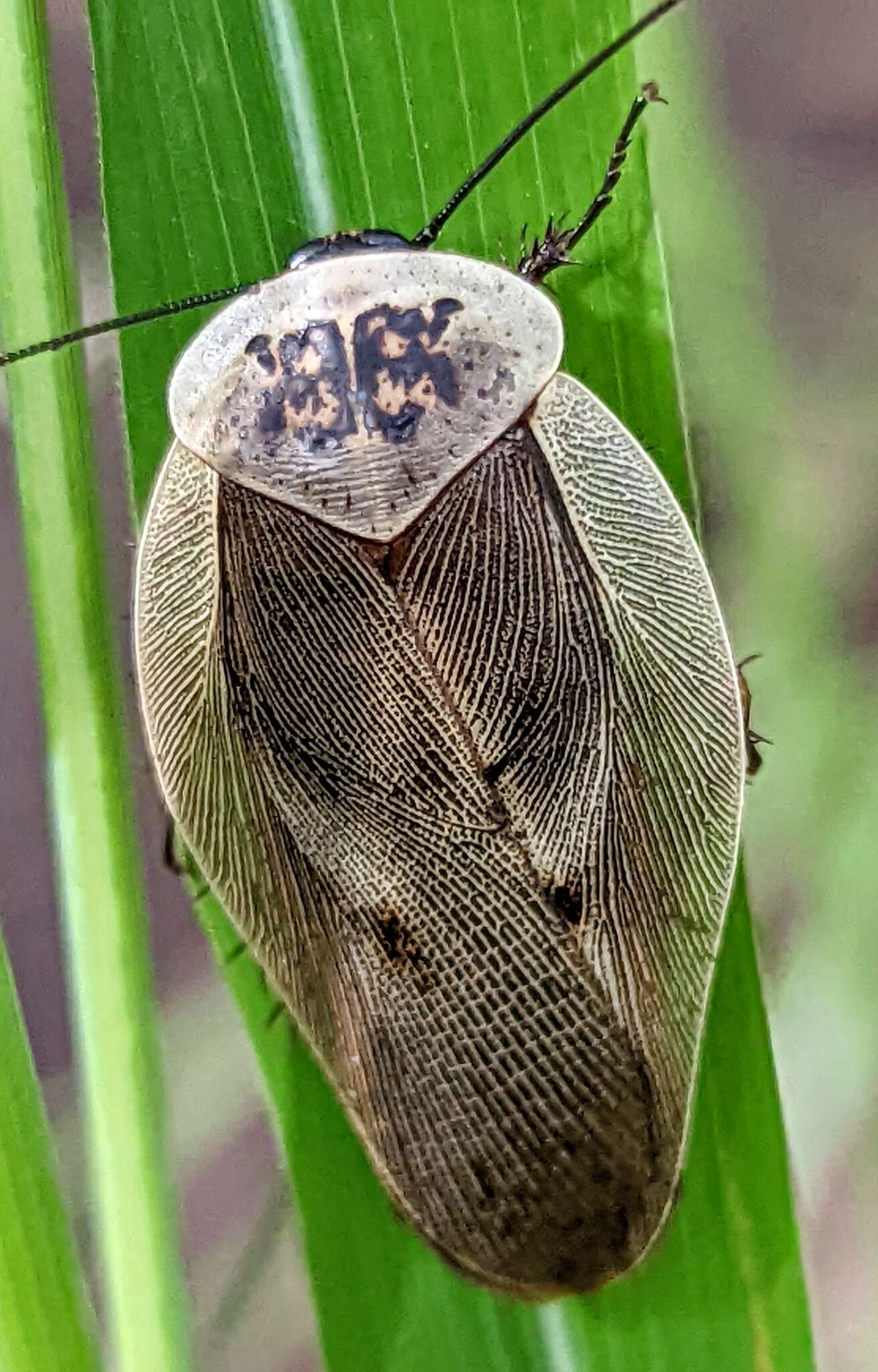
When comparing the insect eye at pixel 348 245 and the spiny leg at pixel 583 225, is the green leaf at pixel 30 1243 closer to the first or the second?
the insect eye at pixel 348 245

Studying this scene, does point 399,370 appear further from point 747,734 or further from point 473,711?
point 747,734

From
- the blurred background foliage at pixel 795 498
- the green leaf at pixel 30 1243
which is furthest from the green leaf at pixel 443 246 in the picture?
the blurred background foliage at pixel 795 498

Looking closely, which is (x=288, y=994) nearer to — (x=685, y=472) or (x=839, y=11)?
(x=685, y=472)

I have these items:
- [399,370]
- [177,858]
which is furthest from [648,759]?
[177,858]

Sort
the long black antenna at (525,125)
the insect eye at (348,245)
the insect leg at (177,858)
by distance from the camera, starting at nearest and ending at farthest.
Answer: the long black antenna at (525,125)
the insect eye at (348,245)
the insect leg at (177,858)

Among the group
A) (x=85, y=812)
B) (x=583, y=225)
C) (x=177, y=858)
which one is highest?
(x=583, y=225)

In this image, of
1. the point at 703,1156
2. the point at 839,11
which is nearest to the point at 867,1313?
the point at 703,1156
